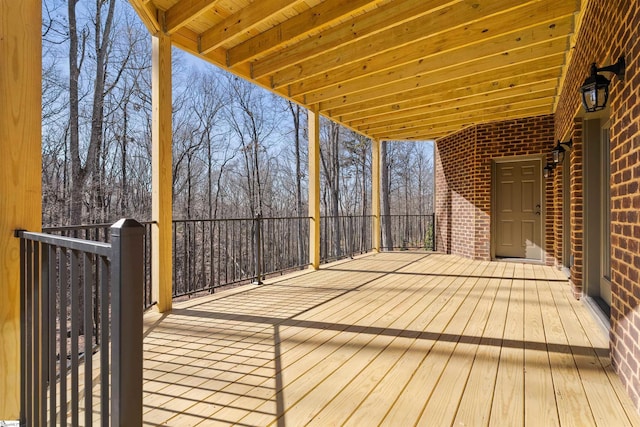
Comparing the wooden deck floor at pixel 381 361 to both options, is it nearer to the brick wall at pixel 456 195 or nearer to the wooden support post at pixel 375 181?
the brick wall at pixel 456 195

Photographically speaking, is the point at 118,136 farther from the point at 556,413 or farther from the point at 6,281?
the point at 556,413

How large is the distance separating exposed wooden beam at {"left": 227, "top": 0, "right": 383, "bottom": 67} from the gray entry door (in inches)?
185

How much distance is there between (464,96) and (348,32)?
2.17m

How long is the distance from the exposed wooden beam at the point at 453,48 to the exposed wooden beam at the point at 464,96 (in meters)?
0.95

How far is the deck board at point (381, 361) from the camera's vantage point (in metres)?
1.60

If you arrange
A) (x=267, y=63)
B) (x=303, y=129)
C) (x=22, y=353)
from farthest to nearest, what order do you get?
1. (x=303, y=129)
2. (x=267, y=63)
3. (x=22, y=353)

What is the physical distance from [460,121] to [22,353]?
21.4 ft

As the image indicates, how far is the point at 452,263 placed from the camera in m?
6.27

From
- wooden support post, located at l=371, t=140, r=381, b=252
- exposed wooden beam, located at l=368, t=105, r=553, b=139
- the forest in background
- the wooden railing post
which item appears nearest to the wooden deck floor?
the wooden railing post

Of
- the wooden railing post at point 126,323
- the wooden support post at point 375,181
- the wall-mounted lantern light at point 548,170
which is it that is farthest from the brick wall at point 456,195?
the wooden railing post at point 126,323

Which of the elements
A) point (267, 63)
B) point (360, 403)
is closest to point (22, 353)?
point (360, 403)

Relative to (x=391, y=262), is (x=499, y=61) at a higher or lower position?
higher

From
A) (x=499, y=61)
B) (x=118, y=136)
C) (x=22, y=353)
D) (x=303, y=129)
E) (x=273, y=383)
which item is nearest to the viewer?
(x=22, y=353)

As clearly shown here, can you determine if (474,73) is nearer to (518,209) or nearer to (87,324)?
(518,209)
